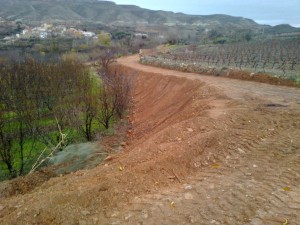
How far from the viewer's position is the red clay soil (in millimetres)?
5430

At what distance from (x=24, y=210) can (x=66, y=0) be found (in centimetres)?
17729

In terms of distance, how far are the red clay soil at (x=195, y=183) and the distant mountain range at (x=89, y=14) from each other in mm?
121225

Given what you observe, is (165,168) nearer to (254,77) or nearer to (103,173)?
(103,173)

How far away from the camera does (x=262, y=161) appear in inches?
282

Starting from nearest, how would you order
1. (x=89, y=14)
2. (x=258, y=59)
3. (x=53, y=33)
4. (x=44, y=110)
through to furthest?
1. (x=44, y=110)
2. (x=258, y=59)
3. (x=53, y=33)
4. (x=89, y=14)

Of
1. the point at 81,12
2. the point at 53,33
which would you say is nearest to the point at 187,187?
the point at 53,33

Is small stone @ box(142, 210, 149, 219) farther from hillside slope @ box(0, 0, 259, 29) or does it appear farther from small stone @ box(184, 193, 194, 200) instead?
hillside slope @ box(0, 0, 259, 29)

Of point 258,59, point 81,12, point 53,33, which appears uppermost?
point 81,12

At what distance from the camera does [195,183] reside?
643 centimetres

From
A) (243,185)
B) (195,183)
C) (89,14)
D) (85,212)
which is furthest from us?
(89,14)

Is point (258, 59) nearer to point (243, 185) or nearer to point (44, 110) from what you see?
point (44, 110)

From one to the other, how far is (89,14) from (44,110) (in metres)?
151

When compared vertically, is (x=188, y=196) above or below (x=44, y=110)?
above

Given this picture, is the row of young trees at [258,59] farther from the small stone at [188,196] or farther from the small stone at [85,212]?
the small stone at [85,212]
